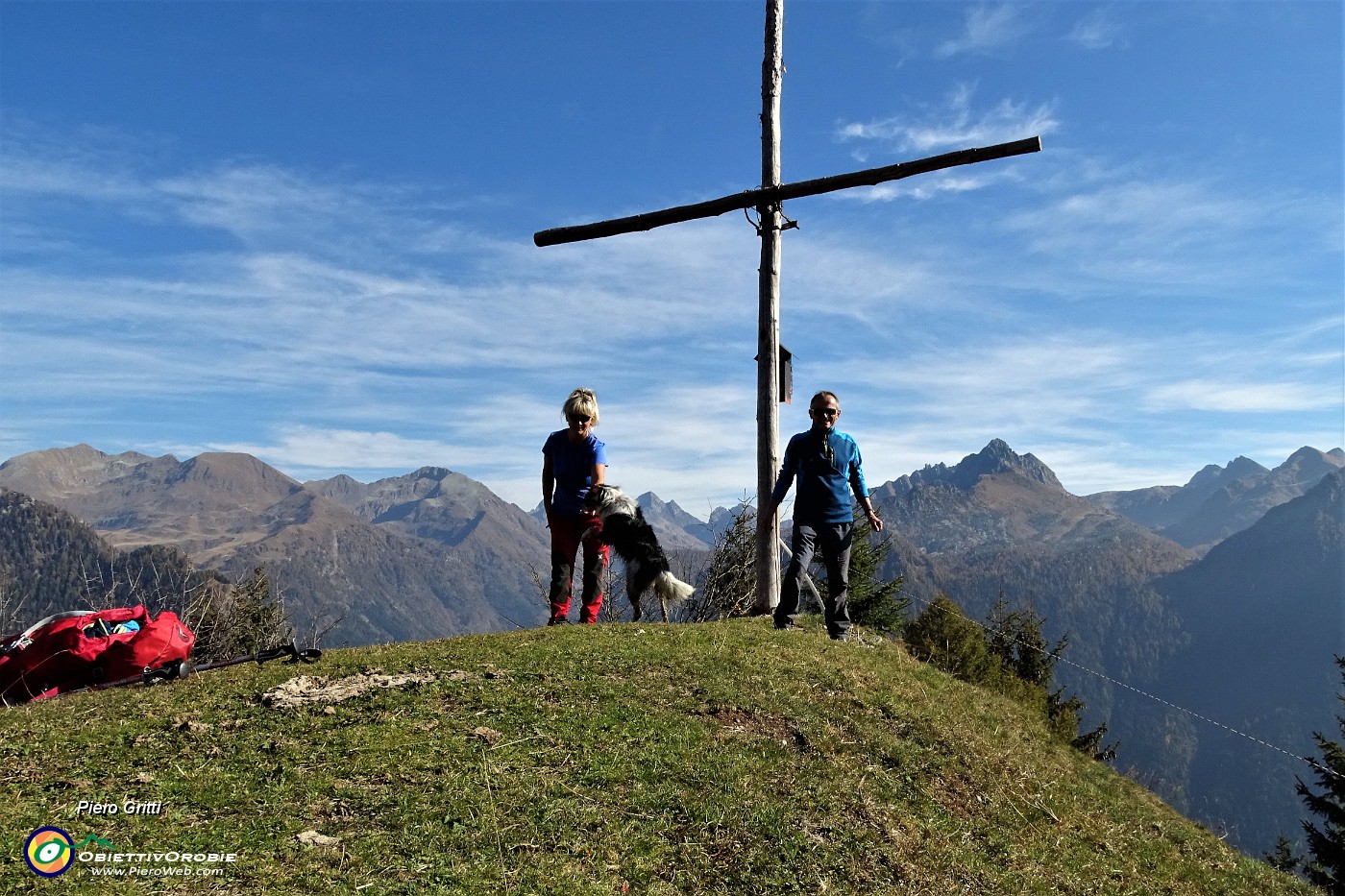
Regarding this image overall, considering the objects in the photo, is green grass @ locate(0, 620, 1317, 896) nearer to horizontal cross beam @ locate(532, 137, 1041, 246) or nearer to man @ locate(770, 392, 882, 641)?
man @ locate(770, 392, 882, 641)

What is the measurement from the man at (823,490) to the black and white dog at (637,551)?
2071 millimetres

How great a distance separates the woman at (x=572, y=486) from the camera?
36.4 feet

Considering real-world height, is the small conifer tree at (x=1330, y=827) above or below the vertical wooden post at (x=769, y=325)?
below

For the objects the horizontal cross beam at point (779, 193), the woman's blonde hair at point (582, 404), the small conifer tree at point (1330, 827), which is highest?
the horizontal cross beam at point (779, 193)

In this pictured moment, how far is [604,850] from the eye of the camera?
5266 mm

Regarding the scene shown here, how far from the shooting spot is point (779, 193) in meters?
12.7

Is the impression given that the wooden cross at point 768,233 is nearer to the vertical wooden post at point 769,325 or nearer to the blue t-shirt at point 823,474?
the vertical wooden post at point 769,325

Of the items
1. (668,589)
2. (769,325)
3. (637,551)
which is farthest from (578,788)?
(769,325)

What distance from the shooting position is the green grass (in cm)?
506

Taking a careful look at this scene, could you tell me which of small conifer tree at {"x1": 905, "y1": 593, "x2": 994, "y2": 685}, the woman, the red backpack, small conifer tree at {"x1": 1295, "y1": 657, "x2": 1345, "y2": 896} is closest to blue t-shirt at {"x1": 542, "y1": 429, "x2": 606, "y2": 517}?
the woman

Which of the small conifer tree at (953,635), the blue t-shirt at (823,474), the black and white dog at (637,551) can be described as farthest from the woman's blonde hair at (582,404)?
the small conifer tree at (953,635)

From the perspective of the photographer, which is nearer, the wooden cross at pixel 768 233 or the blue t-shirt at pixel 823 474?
the blue t-shirt at pixel 823 474

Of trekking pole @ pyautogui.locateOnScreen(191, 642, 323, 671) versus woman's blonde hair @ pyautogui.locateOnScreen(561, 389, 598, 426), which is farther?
woman's blonde hair @ pyautogui.locateOnScreen(561, 389, 598, 426)

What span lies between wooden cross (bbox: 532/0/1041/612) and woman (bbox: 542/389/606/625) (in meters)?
2.80
